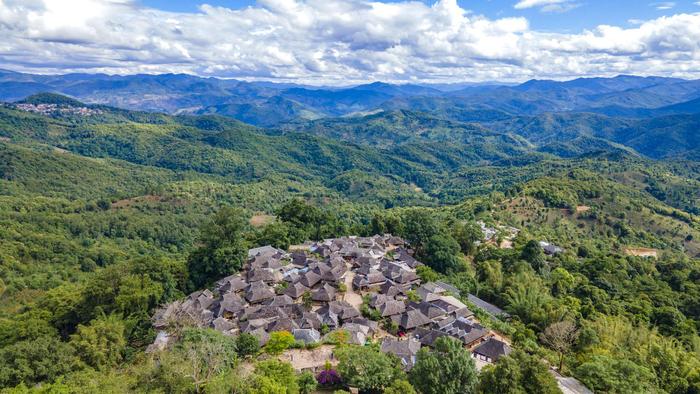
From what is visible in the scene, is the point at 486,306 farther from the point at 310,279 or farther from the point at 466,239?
the point at 466,239

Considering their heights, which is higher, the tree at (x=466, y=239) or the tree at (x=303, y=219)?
the tree at (x=303, y=219)

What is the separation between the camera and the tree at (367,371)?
24914mm

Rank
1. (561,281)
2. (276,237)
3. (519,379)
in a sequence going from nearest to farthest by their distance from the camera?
(519,379)
(561,281)
(276,237)

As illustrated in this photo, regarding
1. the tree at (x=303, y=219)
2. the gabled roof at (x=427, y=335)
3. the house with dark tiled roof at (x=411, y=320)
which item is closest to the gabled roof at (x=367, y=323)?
the house with dark tiled roof at (x=411, y=320)

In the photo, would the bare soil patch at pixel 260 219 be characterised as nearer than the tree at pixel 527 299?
No

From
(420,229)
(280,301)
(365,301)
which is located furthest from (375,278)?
(420,229)

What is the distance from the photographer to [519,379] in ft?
72.4

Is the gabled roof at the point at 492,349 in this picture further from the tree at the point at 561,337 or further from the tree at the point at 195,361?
the tree at the point at 195,361

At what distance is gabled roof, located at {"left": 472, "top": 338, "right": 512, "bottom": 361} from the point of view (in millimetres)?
31844

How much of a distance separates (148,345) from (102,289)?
10.1m

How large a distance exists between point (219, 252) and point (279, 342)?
20.1 metres

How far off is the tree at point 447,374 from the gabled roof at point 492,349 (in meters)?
9.51

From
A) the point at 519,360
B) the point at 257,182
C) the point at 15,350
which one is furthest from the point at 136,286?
the point at 257,182

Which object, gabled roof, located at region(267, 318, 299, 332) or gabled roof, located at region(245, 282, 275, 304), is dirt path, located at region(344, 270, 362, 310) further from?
gabled roof, located at region(245, 282, 275, 304)
